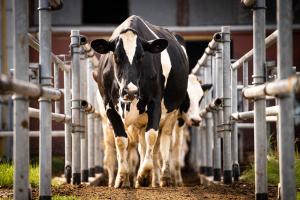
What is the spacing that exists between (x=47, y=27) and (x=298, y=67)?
→ 15.2 meters

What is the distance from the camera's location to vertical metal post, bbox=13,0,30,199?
364 centimetres

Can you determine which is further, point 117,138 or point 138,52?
point 117,138

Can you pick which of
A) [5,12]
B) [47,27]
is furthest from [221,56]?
[5,12]

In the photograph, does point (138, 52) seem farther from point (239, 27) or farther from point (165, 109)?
point (239, 27)

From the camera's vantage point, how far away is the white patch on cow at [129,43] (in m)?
6.30

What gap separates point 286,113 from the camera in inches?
133

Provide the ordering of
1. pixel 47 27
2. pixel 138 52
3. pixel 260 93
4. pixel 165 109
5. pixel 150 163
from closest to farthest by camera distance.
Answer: pixel 260 93 < pixel 47 27 < pixel 138 52 < pixel 150 163 < pixel 165 109

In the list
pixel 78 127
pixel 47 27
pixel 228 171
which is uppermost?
pixel 47 27

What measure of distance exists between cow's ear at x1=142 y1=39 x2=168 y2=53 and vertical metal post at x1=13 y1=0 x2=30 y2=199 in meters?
2.90

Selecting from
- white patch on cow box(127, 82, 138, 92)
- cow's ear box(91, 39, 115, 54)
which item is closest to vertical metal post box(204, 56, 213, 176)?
cow's ear box(91, 39, 115, 54)

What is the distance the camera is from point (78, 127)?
7.00m

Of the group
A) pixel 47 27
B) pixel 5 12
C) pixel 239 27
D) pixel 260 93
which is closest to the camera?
pixel 260 93

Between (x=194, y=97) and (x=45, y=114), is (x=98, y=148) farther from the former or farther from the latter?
(x=45, y=114)

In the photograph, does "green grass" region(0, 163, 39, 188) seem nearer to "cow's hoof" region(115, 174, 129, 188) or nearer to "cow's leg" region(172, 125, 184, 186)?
"cow's hoof" region(115, 174, 129, 188)
